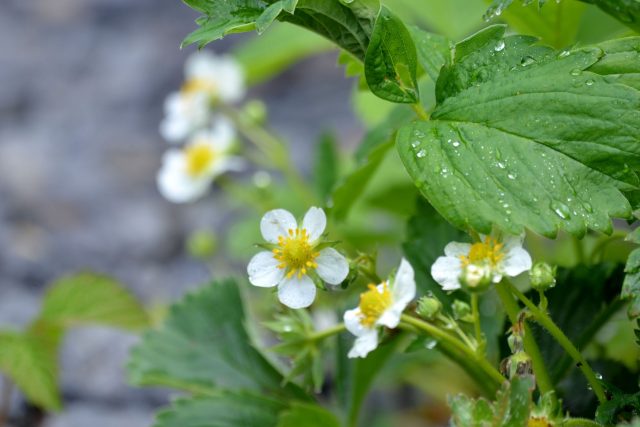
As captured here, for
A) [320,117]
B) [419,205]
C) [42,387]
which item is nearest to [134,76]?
[320,117]

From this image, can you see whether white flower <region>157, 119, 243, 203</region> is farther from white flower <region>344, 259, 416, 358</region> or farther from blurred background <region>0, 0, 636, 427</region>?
white flower <region>344, 259, 416, 358</region>

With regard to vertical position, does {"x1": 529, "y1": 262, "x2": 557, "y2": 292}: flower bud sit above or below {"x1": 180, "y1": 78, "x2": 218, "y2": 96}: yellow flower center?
below

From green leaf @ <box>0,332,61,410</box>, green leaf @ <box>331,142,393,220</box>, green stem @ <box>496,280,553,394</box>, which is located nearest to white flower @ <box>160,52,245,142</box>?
green leaf @ <box>0,332,61,410</box>

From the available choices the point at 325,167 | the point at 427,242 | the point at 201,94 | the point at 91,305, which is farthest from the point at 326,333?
the point at 201,94

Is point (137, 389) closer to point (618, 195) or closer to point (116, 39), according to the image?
point (618, 195)

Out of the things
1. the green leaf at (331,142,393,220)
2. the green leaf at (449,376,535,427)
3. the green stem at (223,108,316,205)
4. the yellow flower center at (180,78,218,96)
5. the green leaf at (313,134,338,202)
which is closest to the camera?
the green leaf at (449,376,535,427)

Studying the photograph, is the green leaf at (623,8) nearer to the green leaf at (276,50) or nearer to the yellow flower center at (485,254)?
→ the yellow flower center at (485,254)

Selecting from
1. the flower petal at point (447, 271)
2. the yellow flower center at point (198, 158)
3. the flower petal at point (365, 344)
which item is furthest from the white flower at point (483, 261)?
the yellow flower center at point (198, 158)
